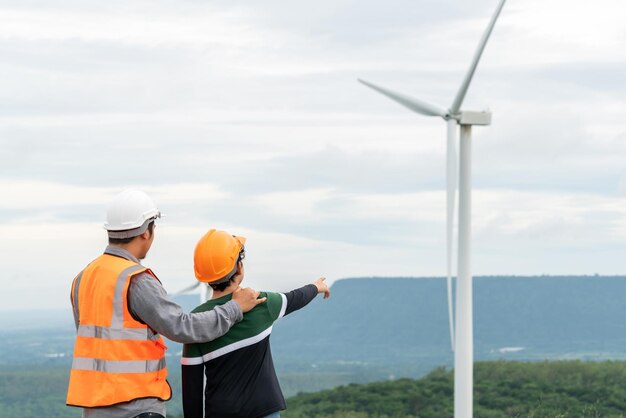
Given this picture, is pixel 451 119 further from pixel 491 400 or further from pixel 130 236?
pixel 491 400

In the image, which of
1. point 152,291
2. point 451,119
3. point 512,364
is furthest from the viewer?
point 512,364

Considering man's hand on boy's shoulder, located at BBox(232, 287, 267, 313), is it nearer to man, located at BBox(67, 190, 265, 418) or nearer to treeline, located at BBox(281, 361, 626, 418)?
man, located at BBox(67, 190, 265, 418)

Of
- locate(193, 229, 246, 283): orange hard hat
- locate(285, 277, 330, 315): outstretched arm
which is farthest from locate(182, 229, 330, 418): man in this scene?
locate(285, 277, 330, 315): outstretched arm

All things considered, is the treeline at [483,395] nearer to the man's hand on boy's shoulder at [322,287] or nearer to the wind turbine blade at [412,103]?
the wind turbine blade at [412,103]

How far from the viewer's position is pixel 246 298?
8.42 m

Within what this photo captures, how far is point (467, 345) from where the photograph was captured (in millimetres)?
23781

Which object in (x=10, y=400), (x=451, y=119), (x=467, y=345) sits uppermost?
(x=451, y=119)

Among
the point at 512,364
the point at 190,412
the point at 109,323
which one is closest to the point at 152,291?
the point at 109,323

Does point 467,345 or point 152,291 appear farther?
point 467,345

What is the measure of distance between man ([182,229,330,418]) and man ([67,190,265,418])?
0.15m

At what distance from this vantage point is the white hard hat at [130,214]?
27.7 ft

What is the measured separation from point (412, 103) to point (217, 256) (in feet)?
56.4

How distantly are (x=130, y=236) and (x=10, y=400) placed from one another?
151 m

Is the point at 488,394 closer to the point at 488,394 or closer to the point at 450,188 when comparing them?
the point at 488,394
